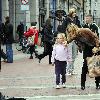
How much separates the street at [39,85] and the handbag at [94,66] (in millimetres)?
449

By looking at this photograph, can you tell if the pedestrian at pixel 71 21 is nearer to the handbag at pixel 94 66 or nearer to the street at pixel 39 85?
the street at pixel 39 85

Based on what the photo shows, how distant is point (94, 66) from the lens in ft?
41.2

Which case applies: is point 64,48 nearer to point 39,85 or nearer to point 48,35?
point 39,85

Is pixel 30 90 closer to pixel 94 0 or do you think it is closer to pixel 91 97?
pixel 91 97

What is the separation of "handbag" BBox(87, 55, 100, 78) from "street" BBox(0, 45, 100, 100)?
45 centimetres

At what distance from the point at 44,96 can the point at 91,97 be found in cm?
107

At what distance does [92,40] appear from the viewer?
12992 millimetres

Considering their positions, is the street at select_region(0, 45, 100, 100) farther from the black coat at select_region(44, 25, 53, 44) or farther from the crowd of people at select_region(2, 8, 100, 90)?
the black coat at select_region(44, 25, 53, 44)

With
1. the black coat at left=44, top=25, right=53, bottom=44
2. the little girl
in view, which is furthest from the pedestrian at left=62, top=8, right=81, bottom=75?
the black coat at left=44, top=25, right=53, bottom=44

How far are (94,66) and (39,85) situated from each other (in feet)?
7.06

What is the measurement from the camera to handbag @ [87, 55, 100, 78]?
12488mm

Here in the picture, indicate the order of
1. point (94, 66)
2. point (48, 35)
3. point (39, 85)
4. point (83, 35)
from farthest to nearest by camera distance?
point (48, 35), point (39, 85), point (83, 35), point (94, 66)

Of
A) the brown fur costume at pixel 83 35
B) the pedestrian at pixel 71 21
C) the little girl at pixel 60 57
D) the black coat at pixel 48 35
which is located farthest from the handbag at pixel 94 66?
the black coat at pixel 48 35

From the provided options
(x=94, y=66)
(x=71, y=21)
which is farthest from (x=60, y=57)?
(x=71, y=21)
